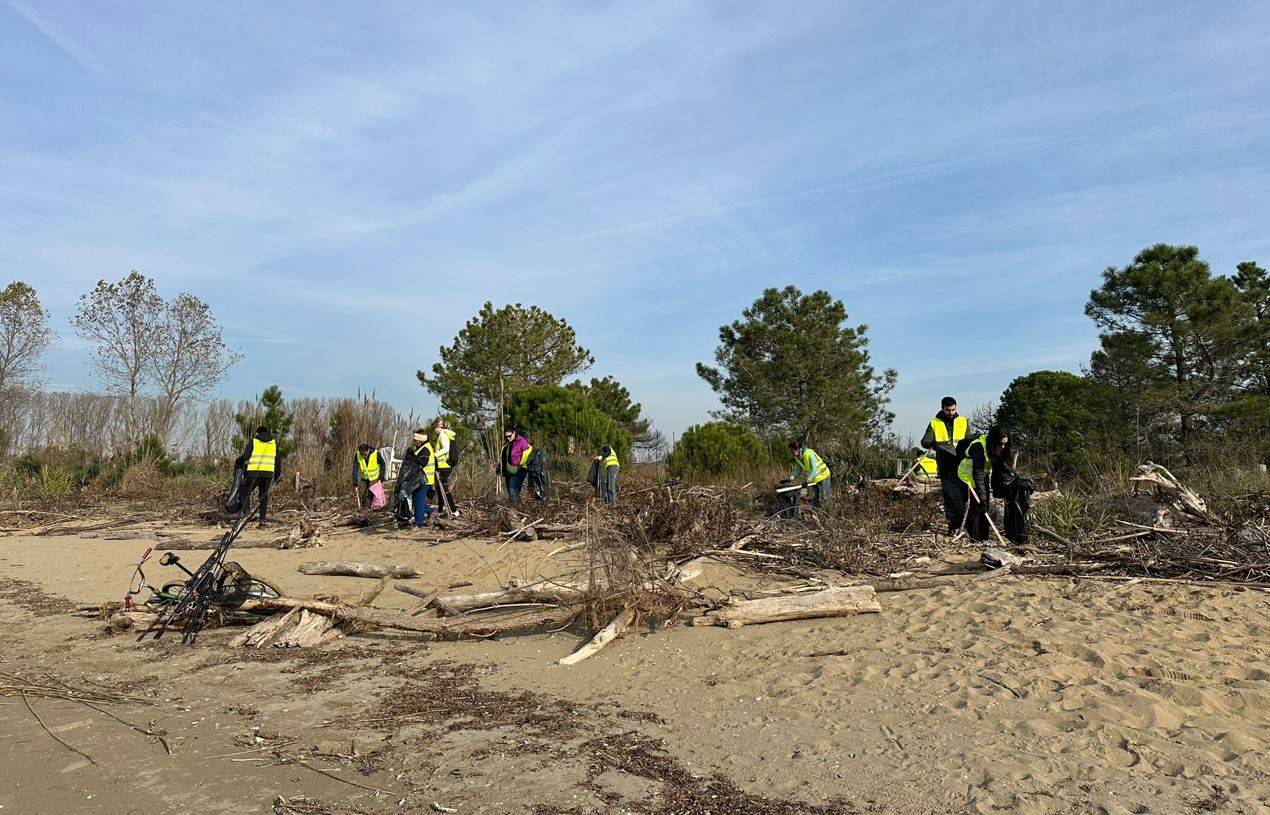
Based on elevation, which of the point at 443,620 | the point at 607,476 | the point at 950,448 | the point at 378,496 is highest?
the point at 950,448

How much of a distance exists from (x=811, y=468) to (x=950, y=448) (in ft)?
9.42

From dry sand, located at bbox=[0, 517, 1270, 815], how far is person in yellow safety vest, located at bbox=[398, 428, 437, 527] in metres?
5.38

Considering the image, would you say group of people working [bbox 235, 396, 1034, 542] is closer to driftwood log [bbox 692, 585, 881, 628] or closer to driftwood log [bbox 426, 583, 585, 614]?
driftwood log [bbox 692, 585, 881, 628]

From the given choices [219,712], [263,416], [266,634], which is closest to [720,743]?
[219,712]

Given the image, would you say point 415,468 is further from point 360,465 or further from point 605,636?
point 605,636

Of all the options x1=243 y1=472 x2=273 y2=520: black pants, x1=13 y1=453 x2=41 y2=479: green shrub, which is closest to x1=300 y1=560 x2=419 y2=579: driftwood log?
x1=243 y1=472 x2=273 y2=520: black pants

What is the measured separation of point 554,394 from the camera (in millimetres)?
20578

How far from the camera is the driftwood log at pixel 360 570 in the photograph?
378 inches

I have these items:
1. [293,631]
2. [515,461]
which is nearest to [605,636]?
[293,631]

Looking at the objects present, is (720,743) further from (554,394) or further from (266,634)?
(554,394)

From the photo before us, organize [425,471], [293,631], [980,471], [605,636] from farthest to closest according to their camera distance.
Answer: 1. [425,471]
2. [980,471]
3. [293,631]
4. [605,636]

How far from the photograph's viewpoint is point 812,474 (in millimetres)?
11945

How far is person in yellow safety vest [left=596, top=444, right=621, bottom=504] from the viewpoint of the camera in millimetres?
13664

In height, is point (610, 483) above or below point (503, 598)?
above
